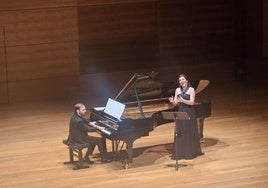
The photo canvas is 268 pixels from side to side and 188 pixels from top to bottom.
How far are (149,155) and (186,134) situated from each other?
0.84m

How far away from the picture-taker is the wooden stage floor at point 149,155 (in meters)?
9.20

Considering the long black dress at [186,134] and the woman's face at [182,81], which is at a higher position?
the woman's face at [182,81]

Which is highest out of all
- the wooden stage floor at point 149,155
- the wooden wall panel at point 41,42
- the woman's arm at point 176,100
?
the wooden wall panel at point 41,42

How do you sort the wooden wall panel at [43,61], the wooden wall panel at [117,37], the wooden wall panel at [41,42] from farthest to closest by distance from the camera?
the wooden wall panel at [117,37]
the wooden wall panel at [43,61]
the wooden wall panel at [41,42]

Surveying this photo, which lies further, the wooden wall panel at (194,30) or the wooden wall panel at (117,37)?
the wooden wall panel at (194,30)

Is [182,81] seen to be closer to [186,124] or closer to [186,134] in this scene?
[186,124]

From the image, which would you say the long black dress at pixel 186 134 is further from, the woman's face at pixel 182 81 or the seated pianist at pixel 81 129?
the seated pianist at pixel 81 129

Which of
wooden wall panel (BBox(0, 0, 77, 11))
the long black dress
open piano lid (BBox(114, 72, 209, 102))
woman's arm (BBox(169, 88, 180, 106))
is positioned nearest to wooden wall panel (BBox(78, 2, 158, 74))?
wooden wall panel (BBox(0, 0, 77, 11))

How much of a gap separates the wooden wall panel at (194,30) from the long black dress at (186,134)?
5.45 metres

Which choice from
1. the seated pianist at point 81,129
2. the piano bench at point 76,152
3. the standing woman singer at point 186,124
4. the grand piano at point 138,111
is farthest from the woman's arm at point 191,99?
the piano bench at point 76,152

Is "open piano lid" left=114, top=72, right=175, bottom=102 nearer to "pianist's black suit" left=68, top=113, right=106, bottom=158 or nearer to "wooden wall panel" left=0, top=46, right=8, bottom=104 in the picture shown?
"pianist's black suit" left=68, top=113, right=106, bottom=158

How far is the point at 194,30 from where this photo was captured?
15.4 meters

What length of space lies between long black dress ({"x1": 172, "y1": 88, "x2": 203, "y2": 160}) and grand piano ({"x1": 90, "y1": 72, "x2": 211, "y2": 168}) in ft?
0.97

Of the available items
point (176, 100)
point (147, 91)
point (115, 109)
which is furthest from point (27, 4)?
point (176, 100)
